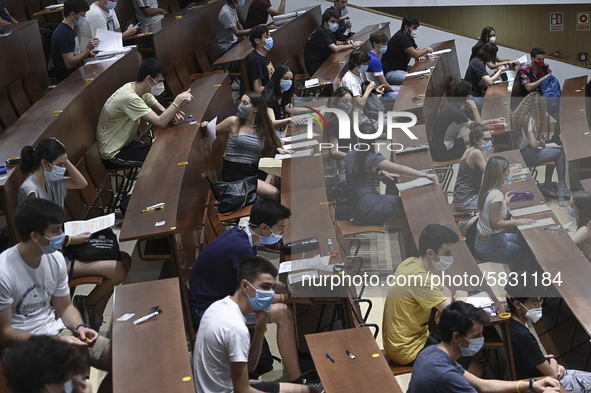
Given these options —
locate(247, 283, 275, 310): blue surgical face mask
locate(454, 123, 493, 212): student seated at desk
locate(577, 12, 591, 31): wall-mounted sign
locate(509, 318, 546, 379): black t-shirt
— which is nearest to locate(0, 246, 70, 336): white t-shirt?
locate(247, 283, 275, 310): blue surgical face mask

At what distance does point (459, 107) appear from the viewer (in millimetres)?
7348

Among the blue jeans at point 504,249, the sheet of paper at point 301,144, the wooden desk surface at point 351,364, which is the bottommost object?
the blue jeans at point 504,249

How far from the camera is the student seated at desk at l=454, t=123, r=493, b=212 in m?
5.72

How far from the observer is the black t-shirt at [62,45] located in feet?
21.1

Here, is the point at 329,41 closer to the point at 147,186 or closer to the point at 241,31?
the point at 241,31

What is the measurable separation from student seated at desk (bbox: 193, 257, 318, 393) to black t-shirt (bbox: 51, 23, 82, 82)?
3.90 m

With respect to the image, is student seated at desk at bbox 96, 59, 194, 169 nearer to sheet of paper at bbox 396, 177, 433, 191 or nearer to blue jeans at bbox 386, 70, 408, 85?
sheet of paper at bbox 396, 177, 433, 191

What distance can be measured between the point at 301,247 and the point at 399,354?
862 mm

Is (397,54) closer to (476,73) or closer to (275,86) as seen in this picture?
(476,73)

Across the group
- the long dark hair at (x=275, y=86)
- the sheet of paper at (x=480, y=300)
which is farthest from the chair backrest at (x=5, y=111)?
the sheet of paper at (x=480, y=300)

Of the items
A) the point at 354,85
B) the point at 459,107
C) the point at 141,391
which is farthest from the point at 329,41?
the point at 141,391

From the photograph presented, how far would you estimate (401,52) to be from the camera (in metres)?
8.80

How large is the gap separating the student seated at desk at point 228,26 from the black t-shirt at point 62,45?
2.15m

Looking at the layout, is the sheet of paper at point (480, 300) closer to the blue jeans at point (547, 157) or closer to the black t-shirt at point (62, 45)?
the blue jeans at point (547, 157)
